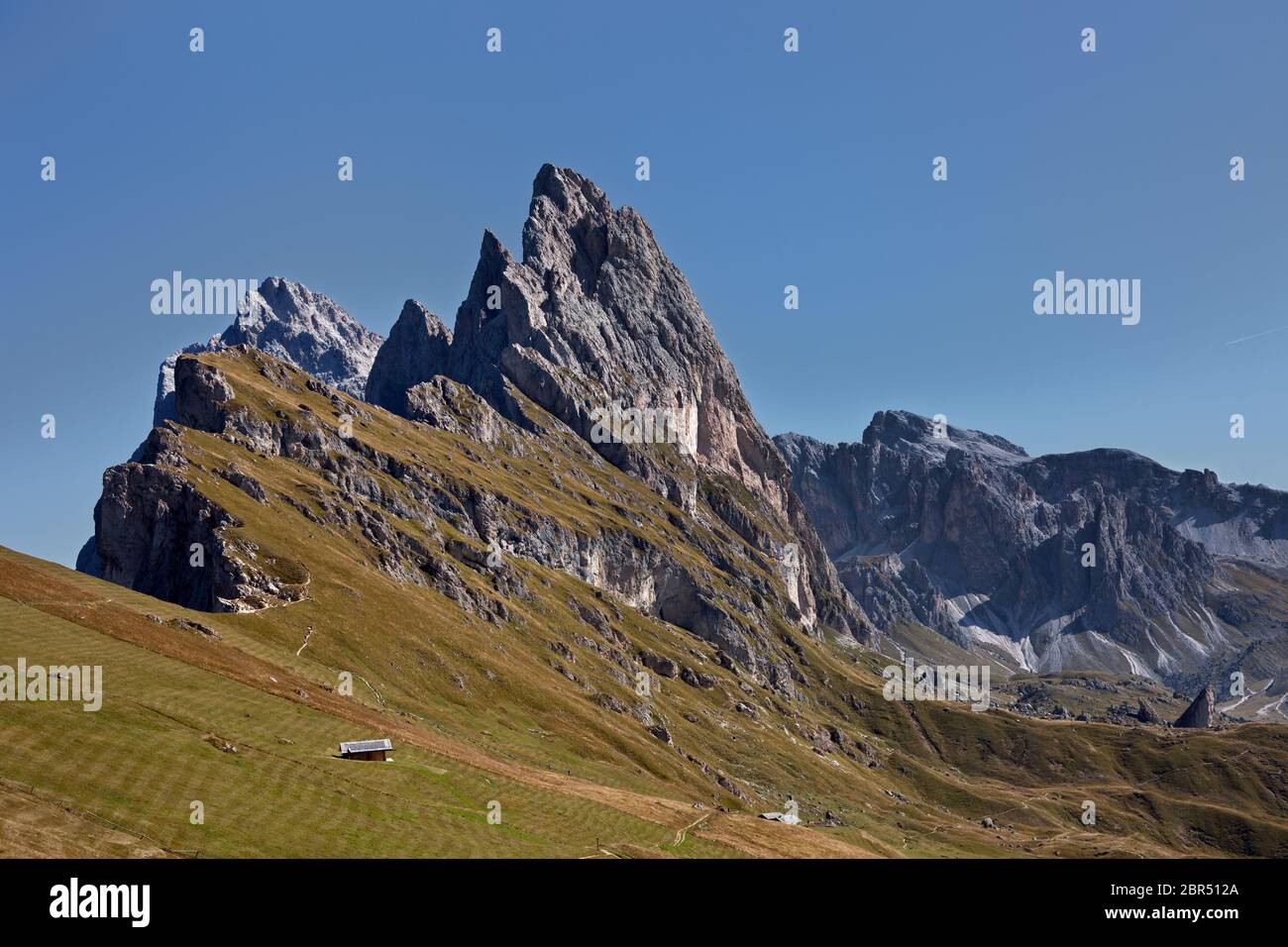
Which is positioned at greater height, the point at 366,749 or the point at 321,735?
the point at 321,735

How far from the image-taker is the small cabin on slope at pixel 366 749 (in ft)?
315

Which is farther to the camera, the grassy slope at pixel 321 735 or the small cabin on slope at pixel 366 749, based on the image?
the small cabin on slope at pixel 366 749

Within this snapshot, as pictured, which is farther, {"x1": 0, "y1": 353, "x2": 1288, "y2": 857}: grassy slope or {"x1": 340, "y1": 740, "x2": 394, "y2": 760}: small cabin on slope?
{"x1": 340, "y1": 740, "x2": 394, "y2": 760}: small cabin on slope

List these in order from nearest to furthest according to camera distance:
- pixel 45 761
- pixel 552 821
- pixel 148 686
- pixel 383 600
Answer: pixel 45 761
pixel 148 686
pixel 552 821
pixel 383 600

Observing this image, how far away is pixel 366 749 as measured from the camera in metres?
97.8

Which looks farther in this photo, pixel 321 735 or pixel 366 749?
pixel 321 735

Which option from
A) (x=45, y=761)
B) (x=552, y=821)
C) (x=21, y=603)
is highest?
(x=21, y=603)

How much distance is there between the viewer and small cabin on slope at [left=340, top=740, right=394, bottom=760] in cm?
9606
